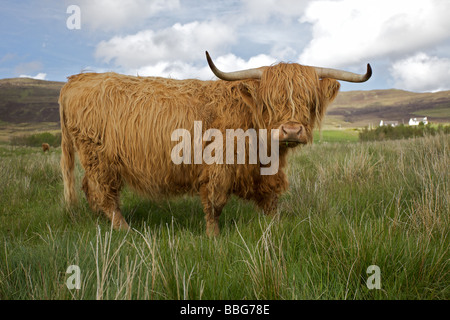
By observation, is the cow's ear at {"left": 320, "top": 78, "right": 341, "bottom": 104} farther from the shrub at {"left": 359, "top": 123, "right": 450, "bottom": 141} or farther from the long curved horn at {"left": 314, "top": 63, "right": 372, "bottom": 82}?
the shrub at {"left": 359, "top": 123, "right": 450, "bottom": 141}

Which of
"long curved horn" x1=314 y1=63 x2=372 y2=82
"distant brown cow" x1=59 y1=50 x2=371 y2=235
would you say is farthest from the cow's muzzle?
"long curved horn" x1=314 y1=63 x2=372 y2=82

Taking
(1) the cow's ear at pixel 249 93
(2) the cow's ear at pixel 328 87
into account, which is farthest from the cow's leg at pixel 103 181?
(2) the cow's ear at pixel 328 87

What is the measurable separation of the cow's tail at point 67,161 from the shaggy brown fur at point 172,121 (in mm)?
135

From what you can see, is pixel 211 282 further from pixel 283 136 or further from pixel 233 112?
pixel 233 112

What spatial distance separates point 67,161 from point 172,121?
1790 millimetres

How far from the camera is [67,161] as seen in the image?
3938 mm

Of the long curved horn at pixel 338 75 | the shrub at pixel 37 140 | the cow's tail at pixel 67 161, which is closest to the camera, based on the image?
the long curved horn at pixel 338 75

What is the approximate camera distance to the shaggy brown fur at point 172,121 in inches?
112

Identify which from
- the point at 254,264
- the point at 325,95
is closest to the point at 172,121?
the point at 325,95

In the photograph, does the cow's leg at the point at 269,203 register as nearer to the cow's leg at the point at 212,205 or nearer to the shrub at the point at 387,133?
the cow's leg at the point at 212,205

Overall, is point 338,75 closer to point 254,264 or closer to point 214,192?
point 214,192

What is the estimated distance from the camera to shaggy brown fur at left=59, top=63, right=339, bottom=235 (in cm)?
284

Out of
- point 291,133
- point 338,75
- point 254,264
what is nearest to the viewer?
point 254,264

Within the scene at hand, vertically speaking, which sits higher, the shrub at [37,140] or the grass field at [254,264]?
the shrub at [37,140]
